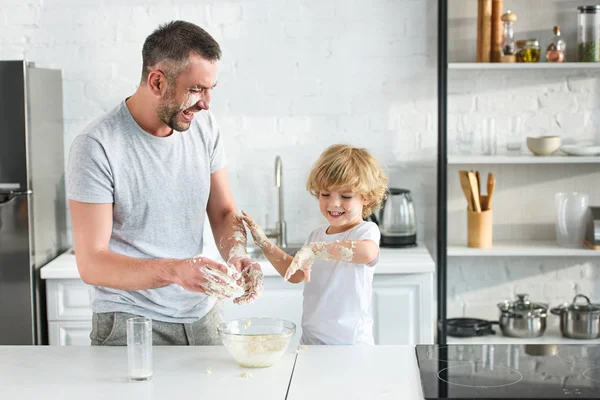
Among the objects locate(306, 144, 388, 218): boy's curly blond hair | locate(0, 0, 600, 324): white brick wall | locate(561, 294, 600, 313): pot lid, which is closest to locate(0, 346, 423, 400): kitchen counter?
locate(306, 144, 388, 218): boy's curly blond hair

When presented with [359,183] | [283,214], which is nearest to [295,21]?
[283,214]

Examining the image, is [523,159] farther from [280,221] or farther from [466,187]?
[280,221]

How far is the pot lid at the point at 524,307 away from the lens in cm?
357

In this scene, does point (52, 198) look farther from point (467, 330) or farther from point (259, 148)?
point (467, 330)

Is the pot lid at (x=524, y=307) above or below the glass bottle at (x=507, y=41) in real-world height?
below

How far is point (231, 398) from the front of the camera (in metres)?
1.75

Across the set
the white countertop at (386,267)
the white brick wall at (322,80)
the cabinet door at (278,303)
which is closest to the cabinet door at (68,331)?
the white countertop at (386,267)

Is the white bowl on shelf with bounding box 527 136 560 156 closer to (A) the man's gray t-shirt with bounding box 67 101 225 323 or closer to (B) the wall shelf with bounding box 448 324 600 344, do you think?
(B) the wall shelf with bounding box 448 324 600 344

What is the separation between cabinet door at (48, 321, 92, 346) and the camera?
11.2ft

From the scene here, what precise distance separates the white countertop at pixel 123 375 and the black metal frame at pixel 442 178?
1589mm

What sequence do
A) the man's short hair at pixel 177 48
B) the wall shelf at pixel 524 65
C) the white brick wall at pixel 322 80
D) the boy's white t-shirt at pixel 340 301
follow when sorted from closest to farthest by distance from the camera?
the man's short hair at pixel 177 48 < the boy's white t-shirt at pixel 340 301 < the wall shelf at pixel 524 65 < the white brick wall at pixel 322 80

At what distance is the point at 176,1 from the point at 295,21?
0.56 metres

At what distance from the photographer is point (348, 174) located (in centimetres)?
242

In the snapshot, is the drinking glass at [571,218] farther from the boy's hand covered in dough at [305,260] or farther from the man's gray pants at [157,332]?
the man's gray pants at [157,332]
